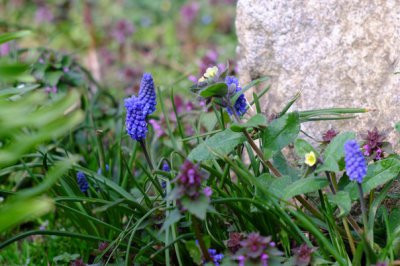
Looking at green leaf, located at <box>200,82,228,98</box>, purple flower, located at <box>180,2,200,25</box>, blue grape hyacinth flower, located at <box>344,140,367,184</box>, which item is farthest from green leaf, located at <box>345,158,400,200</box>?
purple flower, located at <box>180,2,200,25</box>

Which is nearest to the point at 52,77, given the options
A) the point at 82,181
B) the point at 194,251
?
the point at 82,181

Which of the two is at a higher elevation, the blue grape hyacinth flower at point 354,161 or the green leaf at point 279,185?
the blue grape hyacinth flower at point 354,161

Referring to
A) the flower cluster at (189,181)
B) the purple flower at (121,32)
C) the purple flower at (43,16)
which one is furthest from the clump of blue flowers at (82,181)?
the purple flower at (43,16)

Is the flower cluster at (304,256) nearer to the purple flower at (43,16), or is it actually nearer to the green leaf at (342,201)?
the green leaf at (342,201)

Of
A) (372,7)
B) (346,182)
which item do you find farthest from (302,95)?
(346,182)

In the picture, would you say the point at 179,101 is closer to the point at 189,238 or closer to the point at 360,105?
the point at 360,105

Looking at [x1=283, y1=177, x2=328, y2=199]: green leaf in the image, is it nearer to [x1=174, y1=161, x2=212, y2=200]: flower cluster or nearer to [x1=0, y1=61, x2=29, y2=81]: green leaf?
[x1=174, y1=161, x2=212, y2=200]: flower cluster
